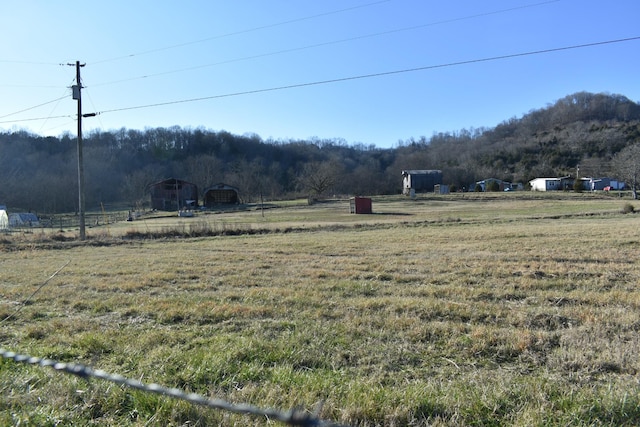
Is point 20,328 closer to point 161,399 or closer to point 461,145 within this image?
point 161,399

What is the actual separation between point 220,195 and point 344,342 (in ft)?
259

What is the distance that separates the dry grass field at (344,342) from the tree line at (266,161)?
78013mm

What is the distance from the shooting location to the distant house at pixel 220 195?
80.0 meters

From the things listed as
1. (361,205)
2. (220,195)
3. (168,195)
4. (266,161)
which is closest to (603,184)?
(361,205)

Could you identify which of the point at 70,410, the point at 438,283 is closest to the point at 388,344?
the point at 70,410

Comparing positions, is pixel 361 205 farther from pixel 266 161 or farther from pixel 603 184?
pixel 266 161

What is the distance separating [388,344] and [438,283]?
14.9 feet

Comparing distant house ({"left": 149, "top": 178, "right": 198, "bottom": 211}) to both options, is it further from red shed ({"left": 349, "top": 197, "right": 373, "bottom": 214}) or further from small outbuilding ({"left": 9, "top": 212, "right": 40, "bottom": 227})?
red shed ({"left": 349, "top": 197, "right": 373, "bottom": 214})

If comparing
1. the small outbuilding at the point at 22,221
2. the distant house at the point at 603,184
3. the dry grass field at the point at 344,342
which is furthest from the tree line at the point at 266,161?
the dry grass field at the point at 344,342

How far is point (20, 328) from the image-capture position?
19.8ft

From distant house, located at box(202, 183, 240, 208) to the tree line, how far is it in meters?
9.39

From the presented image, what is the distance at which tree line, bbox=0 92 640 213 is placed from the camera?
10194 centimetres

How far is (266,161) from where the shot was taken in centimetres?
17038

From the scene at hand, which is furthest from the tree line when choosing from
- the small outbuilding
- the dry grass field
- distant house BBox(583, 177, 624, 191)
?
the dry grass field
